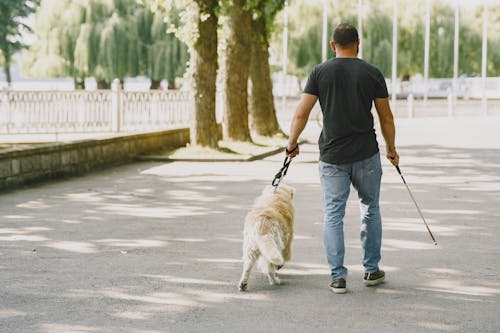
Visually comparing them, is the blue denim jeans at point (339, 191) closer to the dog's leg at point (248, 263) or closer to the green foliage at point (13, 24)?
the dog's leg at point (248, 263)

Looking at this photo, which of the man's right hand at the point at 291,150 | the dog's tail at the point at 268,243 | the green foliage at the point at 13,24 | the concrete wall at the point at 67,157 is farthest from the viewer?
the green foliage at the point at 13,24

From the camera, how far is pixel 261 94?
2711 cm

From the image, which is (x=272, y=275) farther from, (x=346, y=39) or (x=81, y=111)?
(x=81, y=111)

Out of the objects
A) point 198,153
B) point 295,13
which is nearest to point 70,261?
point 198,153

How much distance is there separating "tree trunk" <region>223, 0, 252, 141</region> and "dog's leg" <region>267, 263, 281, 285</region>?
1624 centimetres

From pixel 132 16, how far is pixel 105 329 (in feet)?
150

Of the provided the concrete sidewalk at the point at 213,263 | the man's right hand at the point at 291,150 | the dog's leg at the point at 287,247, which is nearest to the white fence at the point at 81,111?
the concrete sidewalk at the point at 213,263

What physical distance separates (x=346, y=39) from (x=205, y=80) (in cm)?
1428

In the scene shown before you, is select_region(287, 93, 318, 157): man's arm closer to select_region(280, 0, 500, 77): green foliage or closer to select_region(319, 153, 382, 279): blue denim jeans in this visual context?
select_region(319, 153, 382, 279): blue denim jeans

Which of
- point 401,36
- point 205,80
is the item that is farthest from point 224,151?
point 401,36

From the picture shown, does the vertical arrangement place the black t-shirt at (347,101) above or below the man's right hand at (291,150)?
above

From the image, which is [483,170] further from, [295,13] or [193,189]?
[295,13]

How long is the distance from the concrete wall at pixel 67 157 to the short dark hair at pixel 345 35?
26.7 feet

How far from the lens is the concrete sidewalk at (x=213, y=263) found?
5.96 metres
